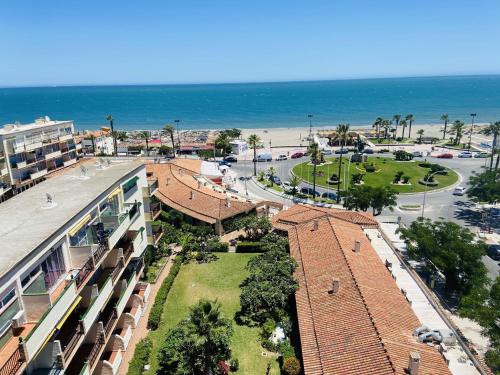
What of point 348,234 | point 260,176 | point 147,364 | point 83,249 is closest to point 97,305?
point 83,249

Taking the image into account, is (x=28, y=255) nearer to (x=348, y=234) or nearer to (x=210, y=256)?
(x=210, y=256)

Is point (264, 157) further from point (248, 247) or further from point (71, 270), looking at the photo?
point (71, 270)

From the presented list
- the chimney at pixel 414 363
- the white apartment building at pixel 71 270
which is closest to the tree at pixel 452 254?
the chimney at pixel 414 363

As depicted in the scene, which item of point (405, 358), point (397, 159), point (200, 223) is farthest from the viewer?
point (397, 159)

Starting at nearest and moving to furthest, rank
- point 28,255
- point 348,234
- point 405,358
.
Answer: point 28,255 < point 405,358 < point 348,234

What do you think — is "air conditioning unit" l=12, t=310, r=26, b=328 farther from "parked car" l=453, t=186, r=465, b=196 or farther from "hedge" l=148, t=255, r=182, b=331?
"parked car" l=453, t=186, r=465, b=196

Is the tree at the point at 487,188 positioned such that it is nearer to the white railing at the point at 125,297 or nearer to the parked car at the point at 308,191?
the parked car at the point at 308,191
